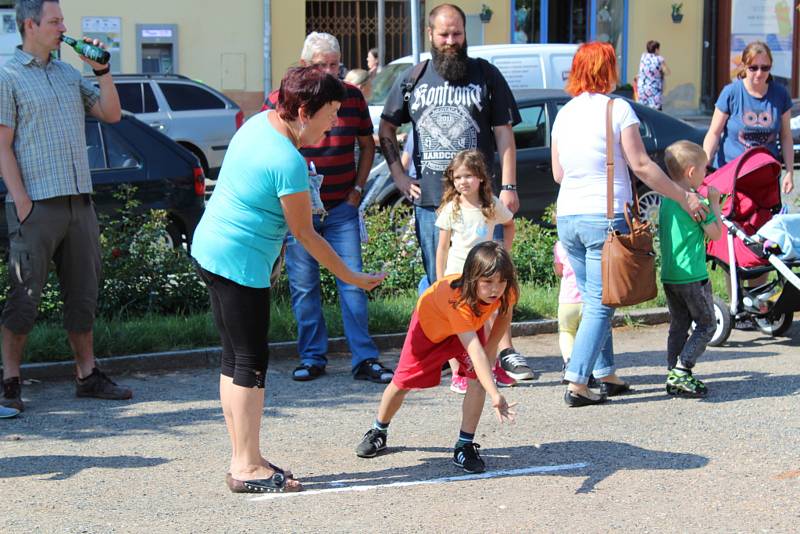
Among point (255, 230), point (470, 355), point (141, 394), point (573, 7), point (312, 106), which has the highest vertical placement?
point (573, 7)

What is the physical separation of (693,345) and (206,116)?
12.8 m

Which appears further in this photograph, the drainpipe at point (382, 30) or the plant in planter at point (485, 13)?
the plant in planter at point (485, 13)

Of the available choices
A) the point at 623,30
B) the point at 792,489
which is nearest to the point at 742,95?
the point at 792,489

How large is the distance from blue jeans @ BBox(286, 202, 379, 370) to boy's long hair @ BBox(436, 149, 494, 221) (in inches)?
25.4

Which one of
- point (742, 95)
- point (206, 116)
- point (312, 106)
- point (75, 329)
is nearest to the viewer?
point (312, 106)

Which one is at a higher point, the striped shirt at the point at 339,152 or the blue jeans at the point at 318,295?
the striped shirt at the point at 339,152

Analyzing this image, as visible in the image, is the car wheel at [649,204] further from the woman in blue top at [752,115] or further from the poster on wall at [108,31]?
the poster on wall at [108,31]

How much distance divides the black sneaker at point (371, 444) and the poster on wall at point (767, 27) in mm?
23219

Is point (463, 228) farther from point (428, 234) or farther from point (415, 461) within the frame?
point (415, 461)

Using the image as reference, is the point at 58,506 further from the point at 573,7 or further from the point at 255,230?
the point at 573,7

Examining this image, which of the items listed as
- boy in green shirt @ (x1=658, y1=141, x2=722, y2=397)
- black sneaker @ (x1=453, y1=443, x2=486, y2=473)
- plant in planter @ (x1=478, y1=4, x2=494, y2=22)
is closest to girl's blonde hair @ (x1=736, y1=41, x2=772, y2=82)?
boy in green shirt @ (x1=658, y1=141, x2=722, y2=397)

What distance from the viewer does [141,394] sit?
6949mm

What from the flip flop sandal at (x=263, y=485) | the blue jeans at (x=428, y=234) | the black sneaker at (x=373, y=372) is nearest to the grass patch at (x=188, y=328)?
the black sneaker at (x=373, y=372)

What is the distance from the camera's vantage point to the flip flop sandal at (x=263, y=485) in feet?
16.7
